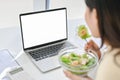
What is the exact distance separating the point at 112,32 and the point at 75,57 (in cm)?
38

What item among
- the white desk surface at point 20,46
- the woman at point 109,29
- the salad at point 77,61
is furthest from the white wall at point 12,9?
the woman at point 109,29

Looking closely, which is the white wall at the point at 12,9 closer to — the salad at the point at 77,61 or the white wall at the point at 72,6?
the white wall at the point at 72,6

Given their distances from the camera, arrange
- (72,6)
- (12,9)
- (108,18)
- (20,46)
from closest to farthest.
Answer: (108,18)
(20,46)
(12,9)
(72,6)

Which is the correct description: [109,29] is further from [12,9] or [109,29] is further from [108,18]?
[12,9]

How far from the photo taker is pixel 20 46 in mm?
1245

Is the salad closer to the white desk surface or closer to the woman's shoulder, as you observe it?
the white desk surface

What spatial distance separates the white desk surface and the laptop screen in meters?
0.08

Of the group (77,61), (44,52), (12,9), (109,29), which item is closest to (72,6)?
(12,9)

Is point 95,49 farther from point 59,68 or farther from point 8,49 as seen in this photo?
point 8,49

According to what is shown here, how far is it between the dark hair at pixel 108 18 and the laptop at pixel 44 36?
42cm

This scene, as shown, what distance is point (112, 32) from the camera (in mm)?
648

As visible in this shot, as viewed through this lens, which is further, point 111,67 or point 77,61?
point 77,61

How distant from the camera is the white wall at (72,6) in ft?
4.88

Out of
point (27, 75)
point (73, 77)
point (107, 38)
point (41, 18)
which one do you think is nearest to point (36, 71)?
point (27, 75)
